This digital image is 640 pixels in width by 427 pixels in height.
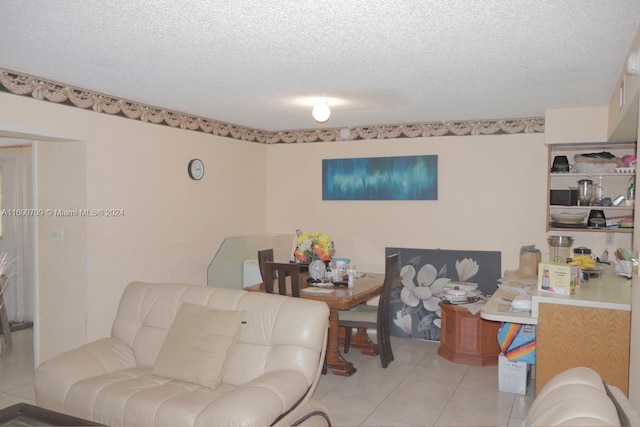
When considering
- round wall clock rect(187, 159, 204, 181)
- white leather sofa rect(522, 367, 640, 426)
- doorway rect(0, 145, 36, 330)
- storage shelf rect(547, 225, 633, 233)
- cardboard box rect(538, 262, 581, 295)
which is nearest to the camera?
white leather sofa rect(522, 367, 640, 426)

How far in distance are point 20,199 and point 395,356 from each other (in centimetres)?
449

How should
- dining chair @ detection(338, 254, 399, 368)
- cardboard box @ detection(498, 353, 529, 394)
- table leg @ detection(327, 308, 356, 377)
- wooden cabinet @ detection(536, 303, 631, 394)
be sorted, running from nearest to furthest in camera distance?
wooden cabinet @ detection(536, 303, 631, 394) → cardboard box @ detection(498, 353, 529, 394) → table leg @ detection(327, 308, 356, 377) → dining chair @ detection(338, 254, 399, 368)

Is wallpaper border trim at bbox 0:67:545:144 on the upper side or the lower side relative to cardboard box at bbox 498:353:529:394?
upper

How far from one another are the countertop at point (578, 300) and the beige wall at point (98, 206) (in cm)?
306

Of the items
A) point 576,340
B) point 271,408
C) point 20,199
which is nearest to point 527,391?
point 576,340

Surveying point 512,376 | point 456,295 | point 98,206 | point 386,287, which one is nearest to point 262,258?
point 386,287

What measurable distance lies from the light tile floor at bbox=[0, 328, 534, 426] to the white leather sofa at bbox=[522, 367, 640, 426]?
3.95ft

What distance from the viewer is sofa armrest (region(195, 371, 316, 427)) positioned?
2277mm

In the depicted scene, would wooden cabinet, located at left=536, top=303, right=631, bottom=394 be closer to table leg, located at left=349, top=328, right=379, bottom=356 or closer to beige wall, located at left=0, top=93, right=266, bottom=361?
table leg, located at left=349, top=328, right=379, bottom=356

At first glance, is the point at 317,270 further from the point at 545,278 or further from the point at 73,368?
the point at 73,368

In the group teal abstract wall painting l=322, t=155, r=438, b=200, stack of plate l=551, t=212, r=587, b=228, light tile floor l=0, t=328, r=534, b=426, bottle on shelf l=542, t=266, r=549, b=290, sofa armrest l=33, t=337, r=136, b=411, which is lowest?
light tile floor l=0, t=328, r=534, b=426

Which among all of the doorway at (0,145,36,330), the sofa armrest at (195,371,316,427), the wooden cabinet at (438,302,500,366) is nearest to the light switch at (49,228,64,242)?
the doorway at (0,145,36,330)

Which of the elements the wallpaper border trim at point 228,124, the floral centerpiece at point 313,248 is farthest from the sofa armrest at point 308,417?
the wallpaper border trim at point 228,124

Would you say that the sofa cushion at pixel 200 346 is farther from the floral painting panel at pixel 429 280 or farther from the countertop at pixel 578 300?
the floral painting panel at pixel 429 280
